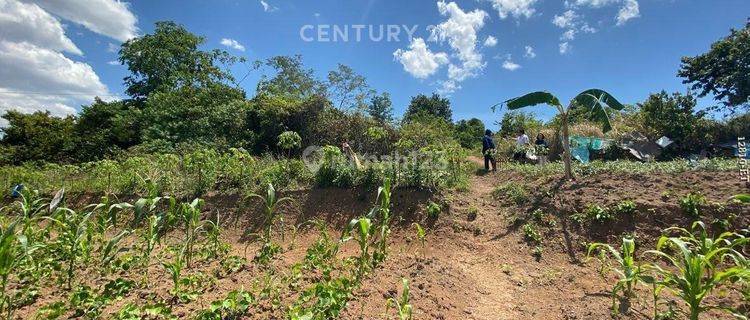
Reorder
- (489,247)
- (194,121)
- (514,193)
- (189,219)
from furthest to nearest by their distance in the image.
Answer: (194,121)
(514,193)
(489,247)
(189,219)

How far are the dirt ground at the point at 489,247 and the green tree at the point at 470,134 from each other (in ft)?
46.4

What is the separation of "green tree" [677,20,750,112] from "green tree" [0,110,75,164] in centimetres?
3276

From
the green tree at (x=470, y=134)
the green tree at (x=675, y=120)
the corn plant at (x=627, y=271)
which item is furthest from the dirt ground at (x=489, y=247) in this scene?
the green tree at (x=470, y=134)

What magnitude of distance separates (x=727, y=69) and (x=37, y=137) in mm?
35782

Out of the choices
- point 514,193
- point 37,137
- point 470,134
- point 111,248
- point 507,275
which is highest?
point 470,134

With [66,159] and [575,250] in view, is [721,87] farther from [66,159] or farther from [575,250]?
[66,159]

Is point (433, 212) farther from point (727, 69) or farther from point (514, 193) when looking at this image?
point (727, 69)

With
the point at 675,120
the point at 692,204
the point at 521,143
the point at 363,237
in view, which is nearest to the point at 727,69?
the point at 675,120

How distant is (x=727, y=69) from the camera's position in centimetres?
2022

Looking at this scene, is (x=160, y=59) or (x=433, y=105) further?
(x=433, y=105)

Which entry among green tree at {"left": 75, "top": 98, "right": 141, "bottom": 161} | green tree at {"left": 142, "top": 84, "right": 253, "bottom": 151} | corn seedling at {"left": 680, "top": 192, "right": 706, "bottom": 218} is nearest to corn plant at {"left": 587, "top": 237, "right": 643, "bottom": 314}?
corn seedling at {"left": 680, "top": 192, "right": 706, "bottom": 218}

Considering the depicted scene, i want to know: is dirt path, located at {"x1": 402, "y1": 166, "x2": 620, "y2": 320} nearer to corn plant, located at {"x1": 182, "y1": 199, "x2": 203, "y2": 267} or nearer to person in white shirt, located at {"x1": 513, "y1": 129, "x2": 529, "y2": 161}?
corn plant, located at {"x1": 182, "y1": 199, "x2": 203, "y2": 267}

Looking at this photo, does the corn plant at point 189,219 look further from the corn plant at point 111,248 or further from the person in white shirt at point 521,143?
the person in white shirt at point 521,143

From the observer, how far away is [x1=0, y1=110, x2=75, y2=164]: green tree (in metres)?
15.6
